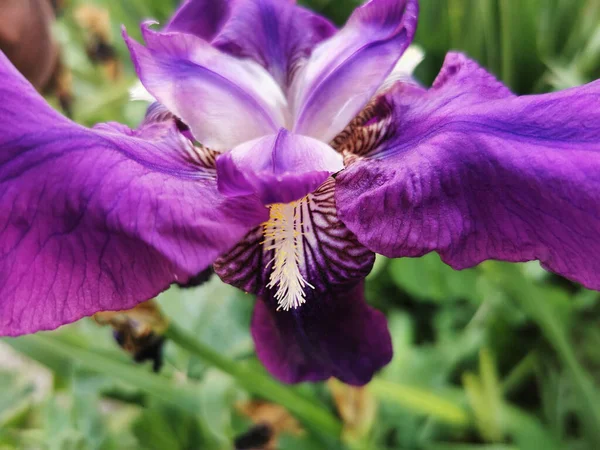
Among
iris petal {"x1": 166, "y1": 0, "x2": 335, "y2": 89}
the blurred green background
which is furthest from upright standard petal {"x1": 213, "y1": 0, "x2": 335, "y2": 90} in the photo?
the blurred green background

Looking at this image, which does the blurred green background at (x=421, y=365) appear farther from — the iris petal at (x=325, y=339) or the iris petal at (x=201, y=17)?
the iris petal at (x=201, y=17)

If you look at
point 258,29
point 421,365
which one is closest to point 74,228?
point 258,29

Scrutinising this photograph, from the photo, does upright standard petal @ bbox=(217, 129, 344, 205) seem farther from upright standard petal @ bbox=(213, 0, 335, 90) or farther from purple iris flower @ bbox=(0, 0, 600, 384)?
upright standard petal @ bbox=(213, 0, 335, 90)

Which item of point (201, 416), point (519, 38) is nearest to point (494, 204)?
point (201, 416)

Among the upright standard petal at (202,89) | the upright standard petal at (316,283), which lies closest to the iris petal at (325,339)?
the upright standard petal at (316,283)

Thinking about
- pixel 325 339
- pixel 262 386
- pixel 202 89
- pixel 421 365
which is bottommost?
pixel 421 365

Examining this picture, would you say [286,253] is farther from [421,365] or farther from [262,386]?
[421,365]

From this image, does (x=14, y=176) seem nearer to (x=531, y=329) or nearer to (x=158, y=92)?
(x=158, y=92)
